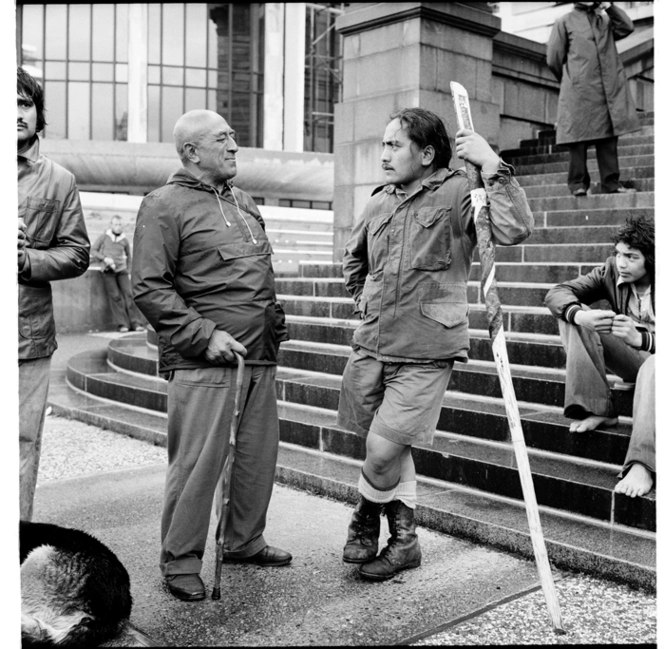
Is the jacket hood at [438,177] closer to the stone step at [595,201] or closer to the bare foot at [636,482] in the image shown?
the bare foot at [636,482]

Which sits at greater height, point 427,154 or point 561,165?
point 561,165

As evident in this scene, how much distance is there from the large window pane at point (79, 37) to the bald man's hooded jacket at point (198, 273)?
3993cm

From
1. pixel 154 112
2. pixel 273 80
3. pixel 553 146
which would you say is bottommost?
pixel 553 146

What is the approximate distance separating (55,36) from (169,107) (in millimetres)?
6087

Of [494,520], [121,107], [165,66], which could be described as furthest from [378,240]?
[121,107]

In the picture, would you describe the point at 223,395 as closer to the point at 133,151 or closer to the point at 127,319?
the point at 127,319

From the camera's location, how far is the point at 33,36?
40.7 meters

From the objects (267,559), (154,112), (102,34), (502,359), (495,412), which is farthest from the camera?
(154,112)

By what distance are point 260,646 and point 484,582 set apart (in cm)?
116

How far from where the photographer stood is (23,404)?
376cm

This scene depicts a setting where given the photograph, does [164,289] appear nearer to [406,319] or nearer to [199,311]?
[199,311]

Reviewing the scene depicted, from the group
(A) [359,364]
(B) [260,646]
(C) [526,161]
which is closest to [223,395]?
(A) [359,364]

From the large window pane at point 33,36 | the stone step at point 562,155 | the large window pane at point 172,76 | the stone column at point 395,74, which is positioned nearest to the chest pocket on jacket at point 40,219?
the stone column at point 395,74

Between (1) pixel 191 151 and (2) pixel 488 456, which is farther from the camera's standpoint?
(2) pixel 488 456
